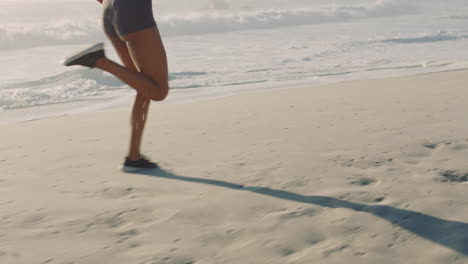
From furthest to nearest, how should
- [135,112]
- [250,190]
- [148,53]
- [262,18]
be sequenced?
1. [262,18]
2. [135,112]
3. [148,53]
4. [250,190]

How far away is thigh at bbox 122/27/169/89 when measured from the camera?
3.20 m

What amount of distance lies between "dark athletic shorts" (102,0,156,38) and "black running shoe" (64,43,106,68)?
0.16m

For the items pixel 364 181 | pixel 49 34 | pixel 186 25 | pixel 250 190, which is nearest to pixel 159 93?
pixel 250 190

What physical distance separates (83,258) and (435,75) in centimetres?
759

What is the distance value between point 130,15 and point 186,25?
80.9ft

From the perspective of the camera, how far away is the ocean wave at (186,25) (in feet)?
73.8

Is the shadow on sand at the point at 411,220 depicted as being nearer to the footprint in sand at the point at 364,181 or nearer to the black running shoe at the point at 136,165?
the footprint in sand at the point at 364,181

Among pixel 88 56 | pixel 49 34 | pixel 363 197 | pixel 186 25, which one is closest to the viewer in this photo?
pixel 363 197

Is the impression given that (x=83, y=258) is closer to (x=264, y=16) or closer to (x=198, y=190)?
(x=198, y=190)

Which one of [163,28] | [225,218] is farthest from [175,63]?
[163,28]

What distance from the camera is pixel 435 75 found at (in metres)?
8.59

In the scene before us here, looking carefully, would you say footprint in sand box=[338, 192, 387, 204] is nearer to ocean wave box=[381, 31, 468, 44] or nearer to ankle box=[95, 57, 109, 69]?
ankle box=[95, 57, 109, 69]

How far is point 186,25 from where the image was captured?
27266 millimetres

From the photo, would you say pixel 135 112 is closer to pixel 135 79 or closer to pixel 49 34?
pixel 135 79
